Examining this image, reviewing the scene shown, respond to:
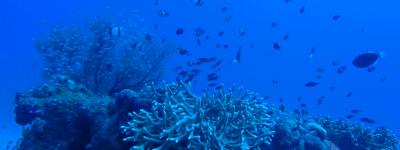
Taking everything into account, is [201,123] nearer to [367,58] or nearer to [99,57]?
[99,57]

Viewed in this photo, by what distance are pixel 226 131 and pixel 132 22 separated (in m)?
7.93

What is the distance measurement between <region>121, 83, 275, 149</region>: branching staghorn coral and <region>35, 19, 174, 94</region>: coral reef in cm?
Answer: 430

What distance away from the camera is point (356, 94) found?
3260 inches

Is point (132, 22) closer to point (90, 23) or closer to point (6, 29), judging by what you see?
point (90, 23)

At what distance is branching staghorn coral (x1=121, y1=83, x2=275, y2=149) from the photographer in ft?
17.2

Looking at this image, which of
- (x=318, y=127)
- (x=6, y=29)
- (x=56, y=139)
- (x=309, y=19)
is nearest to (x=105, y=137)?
(x=56, y=139)

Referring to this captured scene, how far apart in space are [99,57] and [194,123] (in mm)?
5837

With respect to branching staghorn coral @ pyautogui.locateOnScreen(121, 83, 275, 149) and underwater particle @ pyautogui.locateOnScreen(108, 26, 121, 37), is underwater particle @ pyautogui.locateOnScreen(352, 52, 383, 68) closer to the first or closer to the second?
branching staghorn coral @ pyautogui.locateOnScreen(121, 83, 275, 149)

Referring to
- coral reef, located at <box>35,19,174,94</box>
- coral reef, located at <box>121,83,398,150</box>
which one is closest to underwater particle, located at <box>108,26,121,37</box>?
coral reef, located at <box>35,19,174,94</box>

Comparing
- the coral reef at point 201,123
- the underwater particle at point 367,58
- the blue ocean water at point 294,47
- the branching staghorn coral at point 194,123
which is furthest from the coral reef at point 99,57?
the blue ocean water at point 294,47

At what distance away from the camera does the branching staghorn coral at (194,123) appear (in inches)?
207

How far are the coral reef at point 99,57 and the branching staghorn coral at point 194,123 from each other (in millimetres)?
4300

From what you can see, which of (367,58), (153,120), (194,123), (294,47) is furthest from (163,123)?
(294,47)

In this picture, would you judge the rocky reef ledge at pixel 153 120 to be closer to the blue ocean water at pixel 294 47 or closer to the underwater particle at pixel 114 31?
the underwater particle at pixel 114 31
